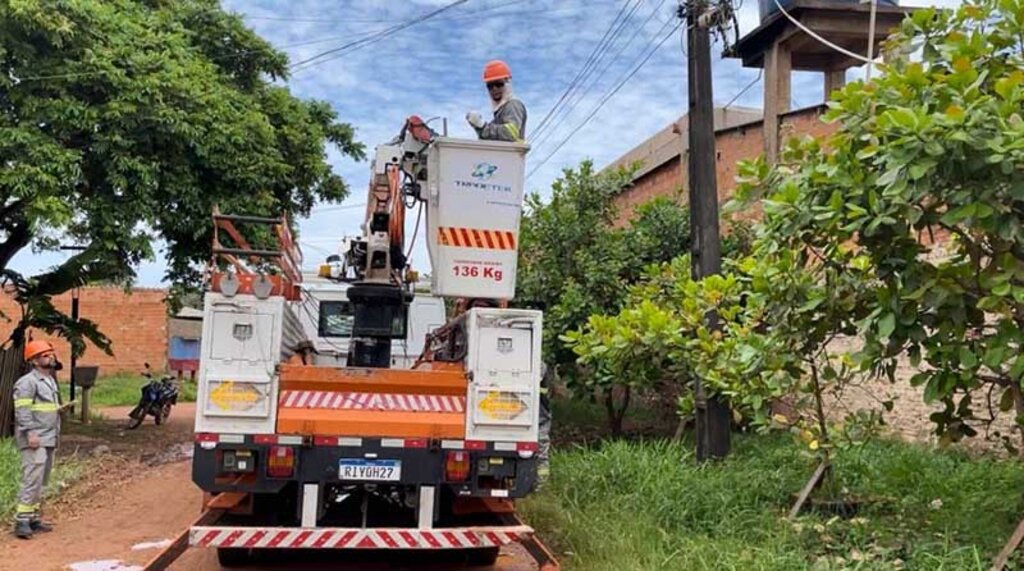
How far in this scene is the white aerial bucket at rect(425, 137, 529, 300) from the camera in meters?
6.31

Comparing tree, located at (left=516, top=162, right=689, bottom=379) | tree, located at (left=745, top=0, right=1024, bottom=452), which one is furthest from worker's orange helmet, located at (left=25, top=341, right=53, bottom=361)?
tree, located at (left=745, top=0, right=1024, bottom=452)

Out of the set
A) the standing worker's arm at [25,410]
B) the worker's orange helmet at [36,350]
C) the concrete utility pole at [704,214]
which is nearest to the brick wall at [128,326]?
the worker's orange helmet at [36,350]

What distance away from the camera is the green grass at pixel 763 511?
18.5 ft

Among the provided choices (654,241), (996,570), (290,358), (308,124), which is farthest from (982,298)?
(308,124)

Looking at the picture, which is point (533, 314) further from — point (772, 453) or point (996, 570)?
point (772, 453)

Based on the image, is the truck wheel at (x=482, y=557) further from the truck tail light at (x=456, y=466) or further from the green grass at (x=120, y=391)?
the green grass at (x=120, y=391)

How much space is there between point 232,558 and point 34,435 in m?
2.38

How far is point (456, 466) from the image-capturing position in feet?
19.1

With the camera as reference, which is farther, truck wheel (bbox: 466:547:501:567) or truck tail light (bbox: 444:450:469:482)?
truck wheel (bbox: 466:547:501:567)

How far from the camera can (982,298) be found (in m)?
4.55

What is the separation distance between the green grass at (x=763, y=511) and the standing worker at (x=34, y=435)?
4.19 m

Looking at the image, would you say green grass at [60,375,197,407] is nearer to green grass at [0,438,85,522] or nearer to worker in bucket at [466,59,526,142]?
green grass at [0,438,85,522]

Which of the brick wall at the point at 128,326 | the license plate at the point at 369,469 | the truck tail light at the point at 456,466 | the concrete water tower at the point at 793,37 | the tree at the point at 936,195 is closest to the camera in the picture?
the tree at the point at 936,195

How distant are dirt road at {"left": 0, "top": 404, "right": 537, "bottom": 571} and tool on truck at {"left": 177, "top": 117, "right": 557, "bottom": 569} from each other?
572 millimetres
